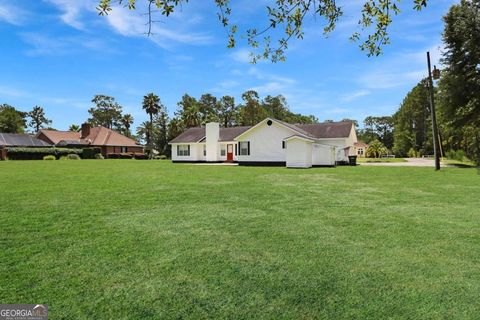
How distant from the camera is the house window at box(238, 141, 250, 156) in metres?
33.1

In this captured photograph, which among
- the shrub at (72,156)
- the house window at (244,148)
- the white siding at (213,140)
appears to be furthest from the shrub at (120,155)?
the house window at (244,148)

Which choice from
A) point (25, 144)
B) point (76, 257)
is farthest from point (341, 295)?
point (25, 144)

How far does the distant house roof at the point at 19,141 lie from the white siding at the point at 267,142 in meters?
34.8

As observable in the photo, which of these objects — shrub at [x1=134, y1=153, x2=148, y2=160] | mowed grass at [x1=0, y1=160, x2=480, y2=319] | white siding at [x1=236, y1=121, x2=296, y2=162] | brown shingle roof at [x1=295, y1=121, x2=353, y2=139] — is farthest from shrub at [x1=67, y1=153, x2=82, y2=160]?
mowed grass at [x1=0, y1=160, x2=480, y2=319]

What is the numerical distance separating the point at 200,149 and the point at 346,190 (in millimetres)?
29621

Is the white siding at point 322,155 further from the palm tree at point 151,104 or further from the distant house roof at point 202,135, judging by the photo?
the palm tree at point 151,104

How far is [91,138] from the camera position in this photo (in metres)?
55.3

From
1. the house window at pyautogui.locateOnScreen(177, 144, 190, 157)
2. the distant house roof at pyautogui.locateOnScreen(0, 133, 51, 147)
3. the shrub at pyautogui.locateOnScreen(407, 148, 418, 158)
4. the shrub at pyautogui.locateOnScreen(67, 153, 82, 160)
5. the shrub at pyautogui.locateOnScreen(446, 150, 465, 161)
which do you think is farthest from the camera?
the shrub at pyautogui.locateOnScreen(407, 148, 418, 158)

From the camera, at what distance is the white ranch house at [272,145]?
2820 cm

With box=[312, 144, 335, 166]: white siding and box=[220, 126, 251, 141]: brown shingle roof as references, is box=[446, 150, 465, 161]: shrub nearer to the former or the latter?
box=[312, 144, 335, 166]: white siding

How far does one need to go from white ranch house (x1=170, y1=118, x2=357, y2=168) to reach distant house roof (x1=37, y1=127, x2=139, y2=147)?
1854cm

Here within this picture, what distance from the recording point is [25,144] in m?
49.3

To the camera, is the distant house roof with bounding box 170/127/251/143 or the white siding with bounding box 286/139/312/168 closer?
the white siding with bounding box 286/139/312/168
